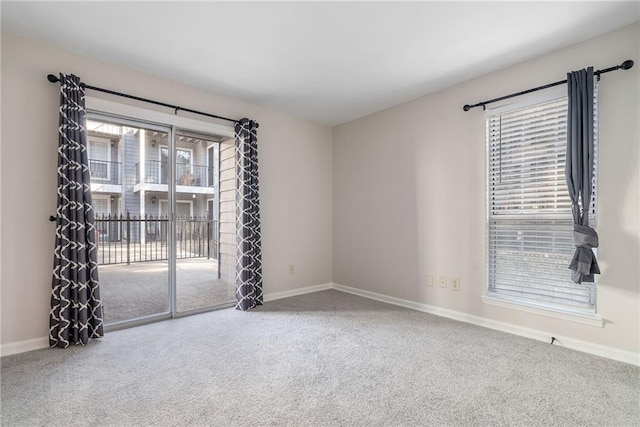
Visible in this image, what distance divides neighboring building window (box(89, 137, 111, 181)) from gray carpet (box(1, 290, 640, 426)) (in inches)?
57.0

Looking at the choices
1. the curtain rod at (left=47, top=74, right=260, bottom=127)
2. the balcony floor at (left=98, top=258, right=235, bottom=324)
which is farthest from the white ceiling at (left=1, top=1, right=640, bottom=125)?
the balcony floor at (left=98, top=258, right=235, bottom=324)

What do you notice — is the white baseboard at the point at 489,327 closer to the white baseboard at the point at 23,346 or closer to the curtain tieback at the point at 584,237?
the white baseboard at the point at 23,346

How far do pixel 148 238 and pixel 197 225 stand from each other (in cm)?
50

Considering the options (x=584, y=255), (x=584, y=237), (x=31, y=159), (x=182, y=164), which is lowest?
(x=584, y=255)

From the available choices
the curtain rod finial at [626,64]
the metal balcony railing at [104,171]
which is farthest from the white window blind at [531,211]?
the metal balcony railing at [104,171]

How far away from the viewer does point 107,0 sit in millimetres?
1965

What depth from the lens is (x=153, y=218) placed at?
312cm

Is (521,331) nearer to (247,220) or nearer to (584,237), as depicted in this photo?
(584,237)

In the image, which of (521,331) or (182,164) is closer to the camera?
(521,331)

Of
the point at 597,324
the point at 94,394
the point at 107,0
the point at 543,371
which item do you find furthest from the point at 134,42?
the point at 597,324

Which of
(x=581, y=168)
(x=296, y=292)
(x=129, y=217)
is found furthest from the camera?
(x=296, y=292)

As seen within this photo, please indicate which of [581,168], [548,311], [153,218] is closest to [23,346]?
[153,218]

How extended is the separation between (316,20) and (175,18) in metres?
0.98

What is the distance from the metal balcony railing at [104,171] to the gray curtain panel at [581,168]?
3.86 meters
